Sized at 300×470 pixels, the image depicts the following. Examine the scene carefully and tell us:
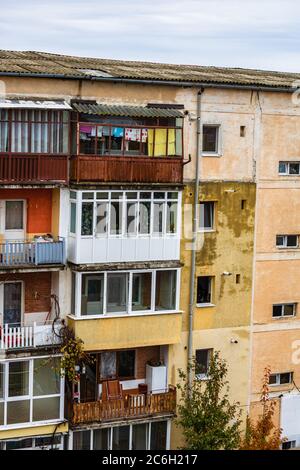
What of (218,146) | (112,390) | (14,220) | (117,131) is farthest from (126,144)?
(112,390)

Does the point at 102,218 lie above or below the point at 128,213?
below

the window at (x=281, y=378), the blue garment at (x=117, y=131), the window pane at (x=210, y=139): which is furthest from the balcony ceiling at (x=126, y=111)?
the window at (x=281, y=378)

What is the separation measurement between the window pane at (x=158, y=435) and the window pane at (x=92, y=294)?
5019 millimetres

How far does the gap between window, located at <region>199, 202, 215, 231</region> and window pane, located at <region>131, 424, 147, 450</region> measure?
746 centimetres

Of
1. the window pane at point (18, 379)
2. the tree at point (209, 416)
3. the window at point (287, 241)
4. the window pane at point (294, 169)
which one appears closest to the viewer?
the window pane at point (18, 379)

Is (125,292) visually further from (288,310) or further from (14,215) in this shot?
(288,310)

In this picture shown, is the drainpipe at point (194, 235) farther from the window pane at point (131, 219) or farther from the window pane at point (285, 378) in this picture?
the window pane at point (285, 378)

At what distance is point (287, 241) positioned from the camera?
42.7m

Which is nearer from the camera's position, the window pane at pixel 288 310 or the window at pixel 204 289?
the window at pixel 204 289

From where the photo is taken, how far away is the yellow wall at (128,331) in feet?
127

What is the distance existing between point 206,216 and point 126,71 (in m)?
5.97

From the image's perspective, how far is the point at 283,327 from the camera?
42938mm
